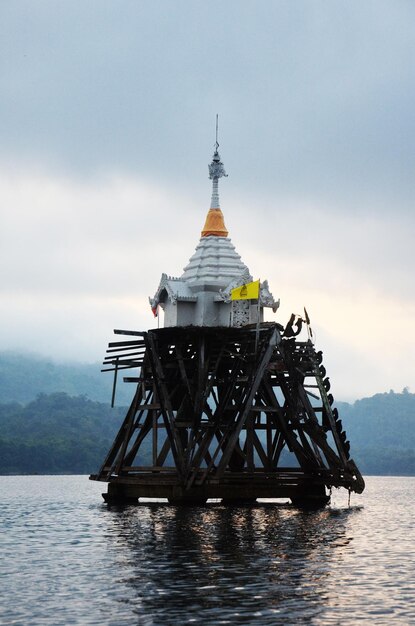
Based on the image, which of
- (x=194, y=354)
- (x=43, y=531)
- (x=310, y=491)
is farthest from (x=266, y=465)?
(x=43, y=531)

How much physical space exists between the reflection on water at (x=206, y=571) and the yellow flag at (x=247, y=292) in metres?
11.4

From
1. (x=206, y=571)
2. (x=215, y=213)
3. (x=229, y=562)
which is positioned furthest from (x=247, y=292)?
(x=206, y=571)

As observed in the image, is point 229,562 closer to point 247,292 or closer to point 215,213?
point 247,292

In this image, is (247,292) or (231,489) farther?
(247,292)

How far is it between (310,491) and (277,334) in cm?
823

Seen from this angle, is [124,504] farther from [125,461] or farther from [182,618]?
[182,618]

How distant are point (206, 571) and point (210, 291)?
101 feet

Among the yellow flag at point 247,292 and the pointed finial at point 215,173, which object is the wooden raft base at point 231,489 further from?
the pointed finial at point 215,173

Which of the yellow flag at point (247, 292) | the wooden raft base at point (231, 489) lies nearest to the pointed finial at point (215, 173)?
the yellow flag at point (247, 292)

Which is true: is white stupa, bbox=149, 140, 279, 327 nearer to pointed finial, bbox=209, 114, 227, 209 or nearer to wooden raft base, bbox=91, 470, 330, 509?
pointed finial, bbox=209, 114, 227, 209

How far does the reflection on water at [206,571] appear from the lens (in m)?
24.1

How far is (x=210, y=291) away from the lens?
5962 cm

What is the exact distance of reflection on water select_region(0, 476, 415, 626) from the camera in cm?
2412

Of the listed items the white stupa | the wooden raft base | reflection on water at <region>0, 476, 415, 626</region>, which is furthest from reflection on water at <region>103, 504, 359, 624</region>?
the white stupa
